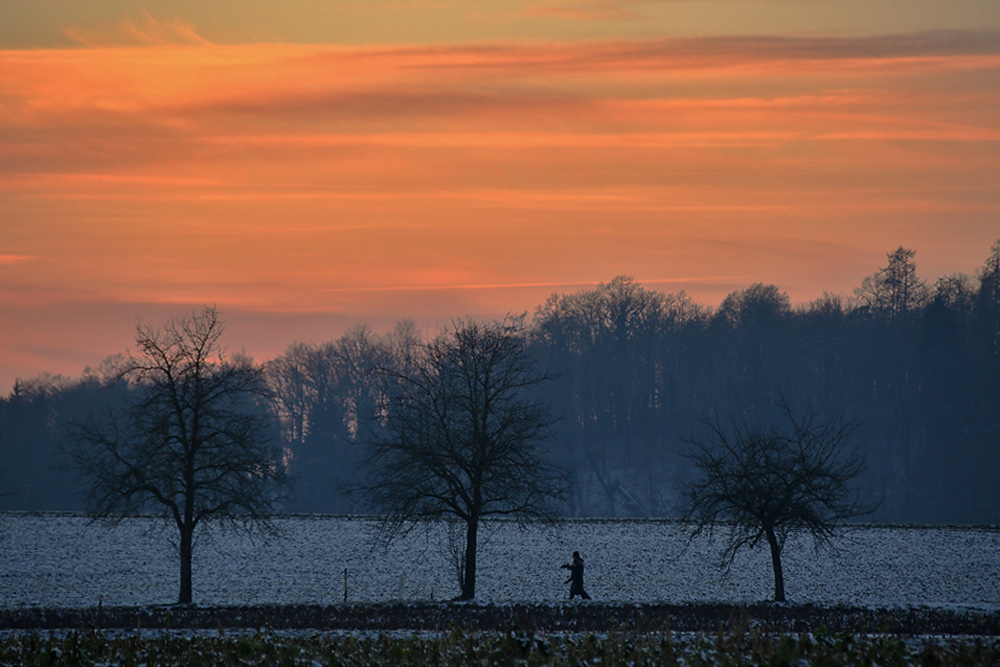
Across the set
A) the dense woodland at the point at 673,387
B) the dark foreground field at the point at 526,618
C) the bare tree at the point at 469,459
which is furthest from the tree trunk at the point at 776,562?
the dense woodland at the point at 673,387

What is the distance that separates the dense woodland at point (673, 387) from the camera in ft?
246

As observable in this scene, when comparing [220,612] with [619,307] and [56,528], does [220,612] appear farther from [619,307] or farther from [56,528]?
[619,307]

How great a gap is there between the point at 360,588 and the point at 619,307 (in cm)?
5444

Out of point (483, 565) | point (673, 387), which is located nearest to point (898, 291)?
point (673, 387)

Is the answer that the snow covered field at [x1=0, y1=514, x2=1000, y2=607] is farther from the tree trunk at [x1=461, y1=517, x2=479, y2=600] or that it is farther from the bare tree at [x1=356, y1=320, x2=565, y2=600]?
the bare tree at [x1=356, y1=320, x2=565, y2=600]

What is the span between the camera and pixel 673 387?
84.6 metres

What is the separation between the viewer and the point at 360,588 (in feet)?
110

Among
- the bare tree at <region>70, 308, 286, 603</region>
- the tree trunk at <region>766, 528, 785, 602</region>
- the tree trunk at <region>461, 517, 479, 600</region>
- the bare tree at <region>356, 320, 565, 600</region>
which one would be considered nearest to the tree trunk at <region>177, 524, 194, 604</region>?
the bare tree at <region>70, 308, 286, 603</region>

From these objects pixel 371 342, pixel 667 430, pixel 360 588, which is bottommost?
pixel 360 588

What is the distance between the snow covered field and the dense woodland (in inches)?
1347

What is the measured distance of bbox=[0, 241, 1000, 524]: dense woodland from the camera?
75062 mm

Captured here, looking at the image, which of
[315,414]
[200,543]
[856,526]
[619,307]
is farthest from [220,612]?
[619,307]

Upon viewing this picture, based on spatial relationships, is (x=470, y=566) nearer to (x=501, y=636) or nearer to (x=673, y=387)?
(x=501, y=636)

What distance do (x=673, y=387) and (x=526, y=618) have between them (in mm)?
62614
